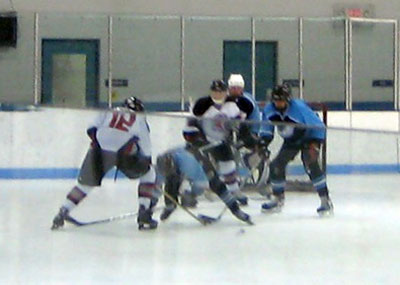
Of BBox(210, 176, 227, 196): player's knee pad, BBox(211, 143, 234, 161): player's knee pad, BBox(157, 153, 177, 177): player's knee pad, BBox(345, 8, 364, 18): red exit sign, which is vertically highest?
BBox(345, 8, 364, 18): red exit sign

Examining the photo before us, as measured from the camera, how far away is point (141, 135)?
137 inches

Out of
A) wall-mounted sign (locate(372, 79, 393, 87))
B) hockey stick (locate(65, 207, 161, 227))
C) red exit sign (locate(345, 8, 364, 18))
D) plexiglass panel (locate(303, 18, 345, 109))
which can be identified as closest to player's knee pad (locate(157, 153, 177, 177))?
hockey stick (locate(65, 207, 161, 227))

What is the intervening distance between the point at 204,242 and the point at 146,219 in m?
0.29

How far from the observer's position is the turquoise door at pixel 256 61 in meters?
8.43

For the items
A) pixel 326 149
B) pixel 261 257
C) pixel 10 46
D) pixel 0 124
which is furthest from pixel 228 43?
pixel 261 257

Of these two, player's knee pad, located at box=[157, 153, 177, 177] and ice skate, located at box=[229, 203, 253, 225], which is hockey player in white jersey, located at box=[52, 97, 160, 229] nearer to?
player's knee pad, located at box=[157, 153, 177, 177]

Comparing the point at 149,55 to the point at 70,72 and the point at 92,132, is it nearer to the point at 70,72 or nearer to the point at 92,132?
the point at 70,72

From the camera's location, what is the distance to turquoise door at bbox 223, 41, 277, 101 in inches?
332

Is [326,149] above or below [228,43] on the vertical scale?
below

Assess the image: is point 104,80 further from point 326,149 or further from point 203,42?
point 326,149

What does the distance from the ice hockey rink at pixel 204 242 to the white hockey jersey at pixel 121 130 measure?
143mm

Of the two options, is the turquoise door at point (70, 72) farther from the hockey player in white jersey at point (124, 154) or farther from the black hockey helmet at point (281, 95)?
the hockey player in white jersey at point (124, 154)

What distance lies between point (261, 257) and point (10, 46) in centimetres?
530

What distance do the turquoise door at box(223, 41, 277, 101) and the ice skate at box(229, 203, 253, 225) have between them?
4.31 m
